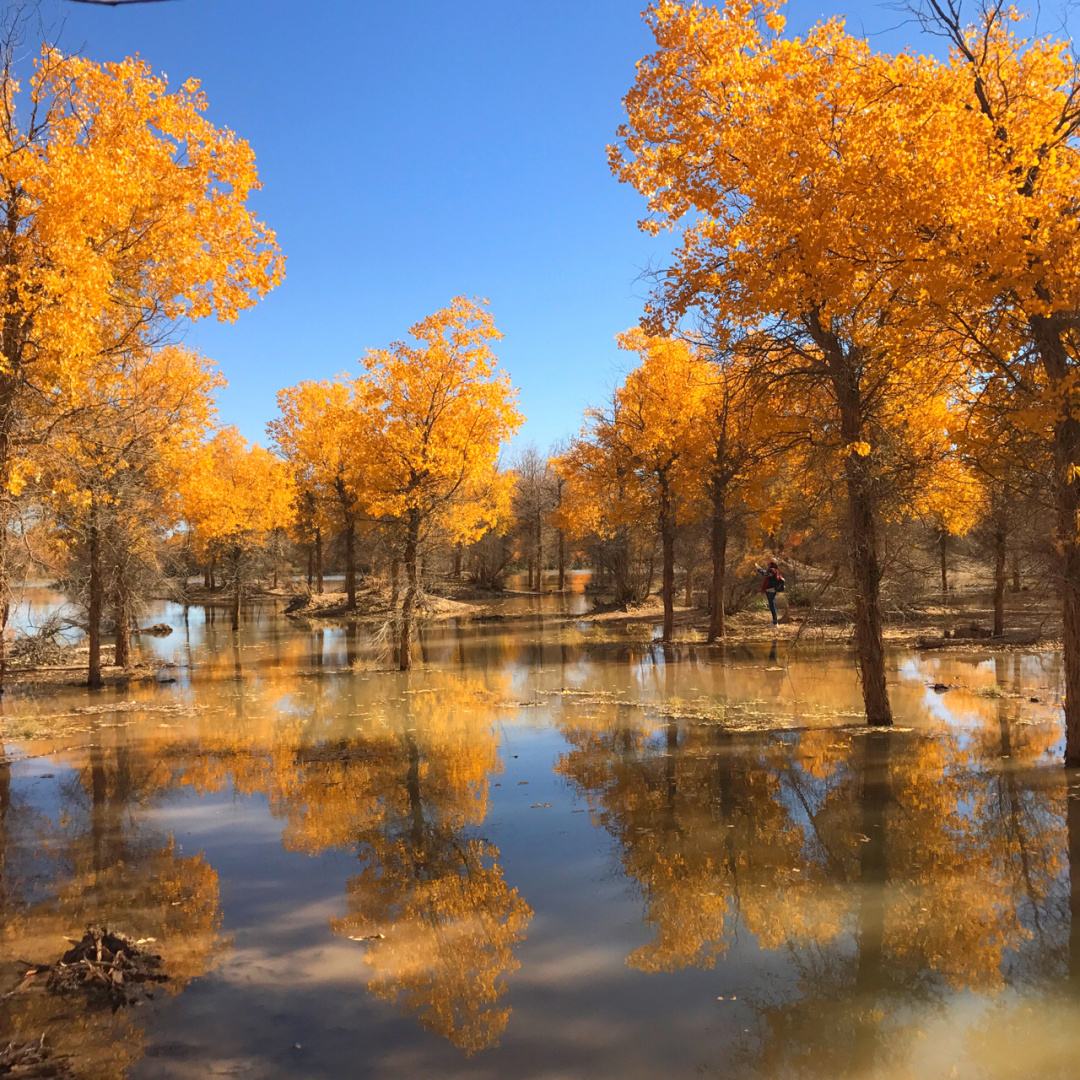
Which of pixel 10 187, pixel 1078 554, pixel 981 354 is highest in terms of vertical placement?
pixel 10 187

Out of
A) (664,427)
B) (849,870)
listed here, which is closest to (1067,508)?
(849,870)

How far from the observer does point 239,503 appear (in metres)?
28.3

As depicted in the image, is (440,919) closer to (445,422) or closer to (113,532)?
(445,422)

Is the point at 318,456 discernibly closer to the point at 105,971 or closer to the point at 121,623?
the point at 121,623

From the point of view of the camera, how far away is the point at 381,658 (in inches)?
775

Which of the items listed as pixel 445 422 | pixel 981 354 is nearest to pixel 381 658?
pixel 445 422

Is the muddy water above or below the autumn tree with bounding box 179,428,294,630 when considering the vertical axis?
below

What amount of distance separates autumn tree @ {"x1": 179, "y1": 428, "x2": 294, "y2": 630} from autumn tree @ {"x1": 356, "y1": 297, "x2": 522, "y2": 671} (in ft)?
27.9

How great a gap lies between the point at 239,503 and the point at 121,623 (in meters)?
9.20

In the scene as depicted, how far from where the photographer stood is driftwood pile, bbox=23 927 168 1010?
179 inches

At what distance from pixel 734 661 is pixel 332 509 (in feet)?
78.1

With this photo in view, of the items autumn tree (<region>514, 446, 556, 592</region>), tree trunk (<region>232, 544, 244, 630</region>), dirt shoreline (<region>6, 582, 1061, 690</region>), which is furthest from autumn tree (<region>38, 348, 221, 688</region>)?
autumn tree (<region>514, 446, 556, 592</region>)

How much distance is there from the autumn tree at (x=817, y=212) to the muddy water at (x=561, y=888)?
3479 mm

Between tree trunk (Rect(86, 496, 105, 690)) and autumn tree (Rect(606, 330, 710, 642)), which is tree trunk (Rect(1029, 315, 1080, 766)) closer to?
autumn tree (Rect(606, 330, 710, 642))
